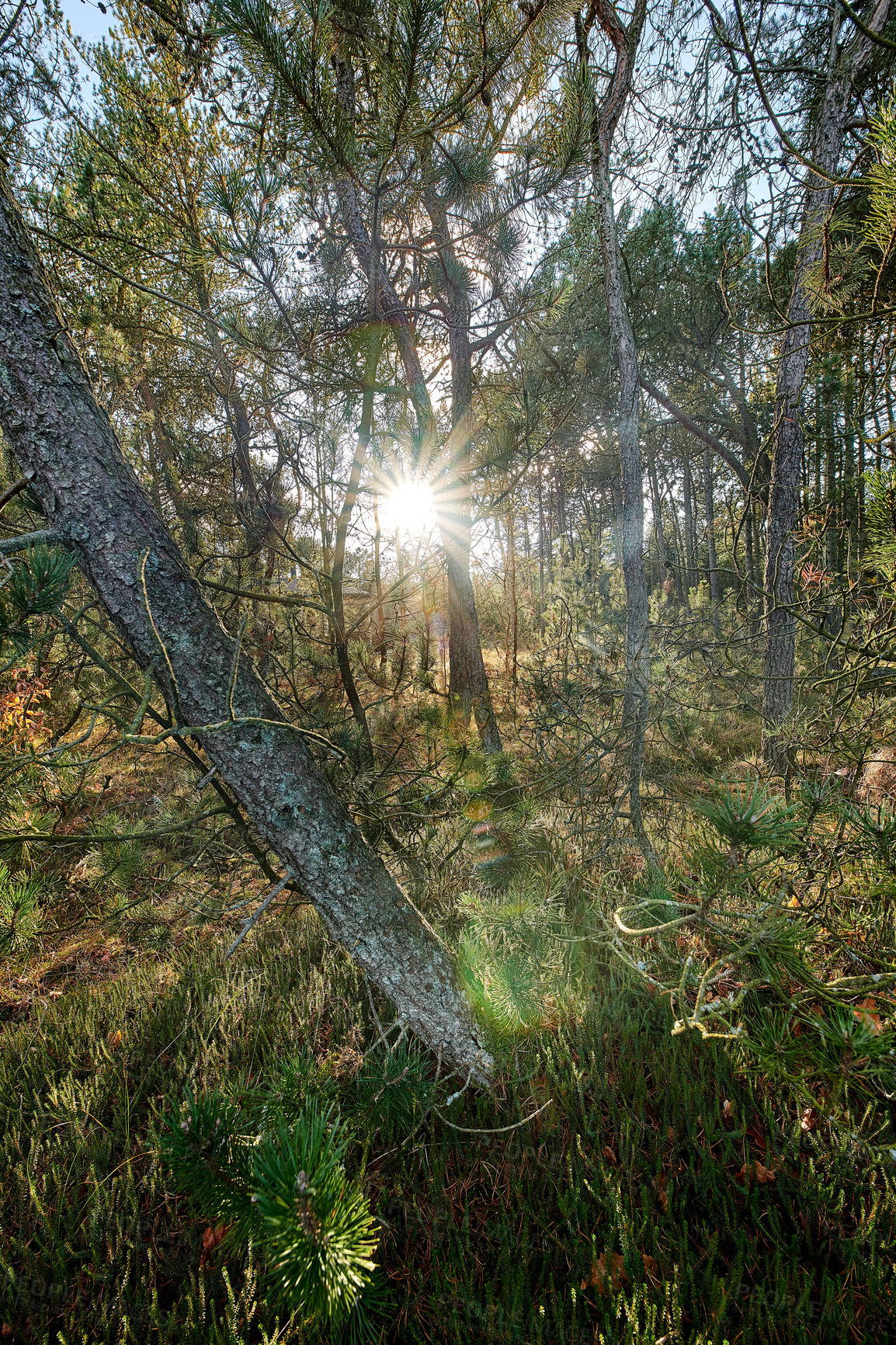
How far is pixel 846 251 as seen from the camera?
1.64 m

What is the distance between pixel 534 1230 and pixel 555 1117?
31 centimetres

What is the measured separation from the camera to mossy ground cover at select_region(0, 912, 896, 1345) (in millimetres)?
1310

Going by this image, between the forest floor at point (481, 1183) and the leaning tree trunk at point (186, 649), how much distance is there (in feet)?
0.83

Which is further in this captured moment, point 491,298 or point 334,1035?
point 491,298

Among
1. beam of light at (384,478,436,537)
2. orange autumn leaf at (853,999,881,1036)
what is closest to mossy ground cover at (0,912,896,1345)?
orange autumn leaf at (853,999,881,1036)

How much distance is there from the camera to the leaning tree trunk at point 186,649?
1.31 metres

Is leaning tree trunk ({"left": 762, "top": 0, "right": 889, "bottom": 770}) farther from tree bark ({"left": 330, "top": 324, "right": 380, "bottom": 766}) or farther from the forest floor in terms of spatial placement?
tree bark ({"left": 330, "top": 324, "right": 380, "bottom": 766})

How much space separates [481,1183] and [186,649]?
1.97 metres

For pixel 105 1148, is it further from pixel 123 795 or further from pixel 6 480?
pixel 123 795

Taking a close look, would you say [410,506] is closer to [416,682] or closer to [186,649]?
[416,682]

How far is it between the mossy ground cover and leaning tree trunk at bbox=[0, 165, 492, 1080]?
0.29 metres

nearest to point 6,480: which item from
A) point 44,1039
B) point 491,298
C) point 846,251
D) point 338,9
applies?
point 338,9

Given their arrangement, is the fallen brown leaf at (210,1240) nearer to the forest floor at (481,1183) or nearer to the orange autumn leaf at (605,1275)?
the forest floor at (481,1183)

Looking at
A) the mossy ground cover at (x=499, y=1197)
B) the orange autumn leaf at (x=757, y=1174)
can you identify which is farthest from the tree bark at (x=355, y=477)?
the orange autumn leaf at (x=757, y=1174)
